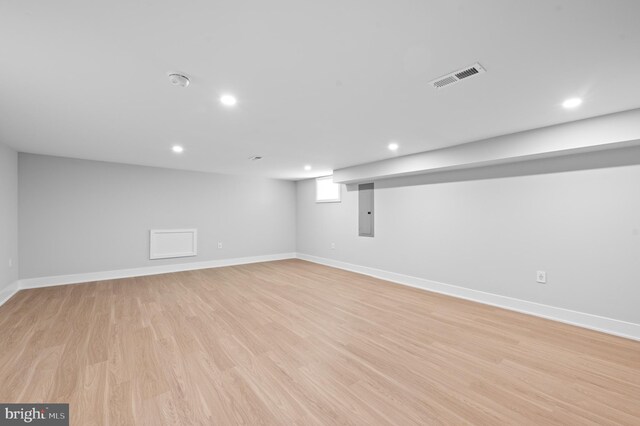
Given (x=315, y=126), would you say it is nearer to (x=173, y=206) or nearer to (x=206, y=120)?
(x=206, y=120)

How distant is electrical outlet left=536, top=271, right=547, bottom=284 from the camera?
126 inches

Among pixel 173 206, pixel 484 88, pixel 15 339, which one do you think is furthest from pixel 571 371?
pixel 173 206

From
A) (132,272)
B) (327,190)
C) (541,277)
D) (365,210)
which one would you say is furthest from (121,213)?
(541,277)

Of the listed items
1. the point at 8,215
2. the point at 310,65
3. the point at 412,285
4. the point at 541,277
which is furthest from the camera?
the point at 412,285

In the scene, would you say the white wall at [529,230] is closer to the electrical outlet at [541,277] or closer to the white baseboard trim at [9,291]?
the electrical outlet at [541,277]

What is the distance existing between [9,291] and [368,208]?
6.18 meters

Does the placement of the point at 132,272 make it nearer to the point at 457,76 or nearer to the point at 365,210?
the point at 365,210

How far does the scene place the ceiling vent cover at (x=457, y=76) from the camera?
5.90 ft

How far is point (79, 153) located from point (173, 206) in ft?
6.04

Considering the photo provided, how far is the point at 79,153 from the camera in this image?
4.34m

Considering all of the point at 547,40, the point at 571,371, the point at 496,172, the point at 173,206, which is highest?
the point at 547,40

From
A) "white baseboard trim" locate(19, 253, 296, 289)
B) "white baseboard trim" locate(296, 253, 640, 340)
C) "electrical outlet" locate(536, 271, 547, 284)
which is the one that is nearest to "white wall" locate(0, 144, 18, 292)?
"white baseboard trim" locate(19, 253, 296, 289)

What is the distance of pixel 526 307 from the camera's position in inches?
131

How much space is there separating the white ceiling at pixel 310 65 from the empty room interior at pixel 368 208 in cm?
2
